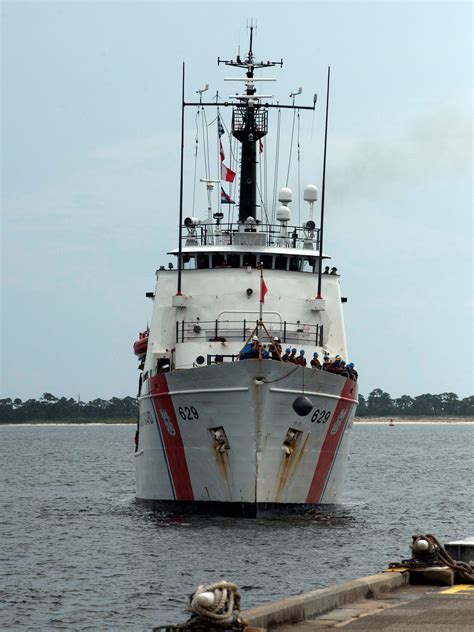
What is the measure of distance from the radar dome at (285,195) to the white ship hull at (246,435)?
8702mm

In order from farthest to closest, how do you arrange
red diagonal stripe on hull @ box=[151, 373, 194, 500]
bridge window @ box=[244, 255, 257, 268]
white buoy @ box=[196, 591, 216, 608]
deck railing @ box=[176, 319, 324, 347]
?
1. bridge window @ box=[244, 255, 257, 268]
2. deck railing @ box=[176, 319, 324, 347]
3. red diagonal stripe on hull @ box=[151, 373, 194, 500]
4. white buoy @ box=[196, 591, 216, 608]

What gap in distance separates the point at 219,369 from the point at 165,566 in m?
6.68

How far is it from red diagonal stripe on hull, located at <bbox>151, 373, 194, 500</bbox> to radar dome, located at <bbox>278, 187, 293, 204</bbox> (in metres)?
9.25

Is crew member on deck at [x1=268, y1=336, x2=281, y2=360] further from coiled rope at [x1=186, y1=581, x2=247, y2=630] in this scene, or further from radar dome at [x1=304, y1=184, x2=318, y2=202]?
coiled rope at [x1=186, y1=581, x2=247, y2=630]

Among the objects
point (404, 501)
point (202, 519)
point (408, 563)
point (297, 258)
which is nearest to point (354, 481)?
point (404, 501)

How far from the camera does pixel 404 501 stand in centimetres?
4325

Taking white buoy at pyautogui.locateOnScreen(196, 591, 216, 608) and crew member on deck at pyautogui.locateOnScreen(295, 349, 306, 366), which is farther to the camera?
crew member on deck at pyautogui.locateOnScreen(295, 349, 306, 366)

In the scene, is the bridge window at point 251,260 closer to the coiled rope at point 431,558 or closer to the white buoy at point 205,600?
the coiled rope at point 431,558

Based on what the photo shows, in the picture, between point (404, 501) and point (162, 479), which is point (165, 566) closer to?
point (162, 479)

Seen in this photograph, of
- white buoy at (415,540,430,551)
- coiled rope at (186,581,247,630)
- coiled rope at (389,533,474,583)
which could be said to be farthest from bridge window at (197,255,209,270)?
coiled rope at (186,581,247,630)

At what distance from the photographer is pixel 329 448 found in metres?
32.7

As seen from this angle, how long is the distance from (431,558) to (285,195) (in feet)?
78.6

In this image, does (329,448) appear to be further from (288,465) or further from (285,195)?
(285,195)

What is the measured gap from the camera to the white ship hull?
29922 mm
